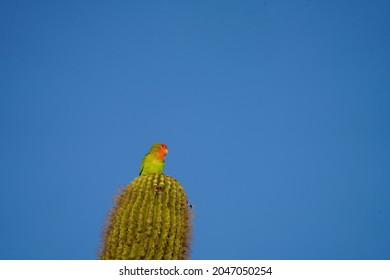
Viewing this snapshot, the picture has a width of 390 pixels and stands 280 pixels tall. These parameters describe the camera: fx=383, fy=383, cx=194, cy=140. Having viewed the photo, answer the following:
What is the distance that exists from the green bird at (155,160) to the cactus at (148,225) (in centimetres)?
300

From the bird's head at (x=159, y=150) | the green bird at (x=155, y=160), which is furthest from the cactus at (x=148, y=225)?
the bird's head at (x=159, y=150)

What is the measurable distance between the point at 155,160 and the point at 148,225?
12.2 ft

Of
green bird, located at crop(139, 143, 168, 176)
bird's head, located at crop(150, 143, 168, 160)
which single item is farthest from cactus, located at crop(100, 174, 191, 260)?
bird's head, located at crop(150, 143, 168, 160)

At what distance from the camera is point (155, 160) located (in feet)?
30.5

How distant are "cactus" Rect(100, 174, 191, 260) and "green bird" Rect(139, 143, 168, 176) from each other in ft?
9.83

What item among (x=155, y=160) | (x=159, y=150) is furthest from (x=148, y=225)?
(x=159, y=150)

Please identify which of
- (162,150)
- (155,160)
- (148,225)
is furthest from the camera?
(162,150)

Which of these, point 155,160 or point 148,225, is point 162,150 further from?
point 148,225

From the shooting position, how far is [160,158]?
9375 millimetres

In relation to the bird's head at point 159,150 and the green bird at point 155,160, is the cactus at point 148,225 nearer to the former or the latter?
the green bird at point 155,160
